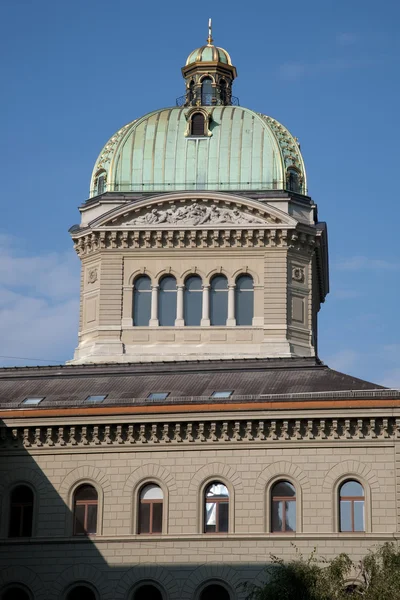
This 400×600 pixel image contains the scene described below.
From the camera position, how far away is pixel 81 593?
239 feet

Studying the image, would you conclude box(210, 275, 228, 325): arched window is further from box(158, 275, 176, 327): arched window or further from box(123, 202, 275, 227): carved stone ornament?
box(123, 202, 275, 227): carved stone ornament

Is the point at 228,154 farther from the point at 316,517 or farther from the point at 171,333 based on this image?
the point at 316,517

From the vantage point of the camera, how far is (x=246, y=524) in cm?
7188

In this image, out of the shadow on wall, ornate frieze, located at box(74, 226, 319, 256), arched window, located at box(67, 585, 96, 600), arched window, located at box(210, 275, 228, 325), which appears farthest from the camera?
ornate frieze, located at box(74, 226, 319, 256)

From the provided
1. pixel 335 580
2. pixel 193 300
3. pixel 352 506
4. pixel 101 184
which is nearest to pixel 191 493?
pixel 352 506

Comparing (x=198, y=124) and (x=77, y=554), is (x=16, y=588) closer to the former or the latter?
(x=77, y=554)

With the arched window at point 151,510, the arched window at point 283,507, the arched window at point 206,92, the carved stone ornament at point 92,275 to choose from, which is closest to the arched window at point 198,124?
the arched window at point 206,92

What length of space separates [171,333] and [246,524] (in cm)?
1772

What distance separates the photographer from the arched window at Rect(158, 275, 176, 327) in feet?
289

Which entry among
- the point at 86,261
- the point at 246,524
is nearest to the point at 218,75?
the point at 86,261

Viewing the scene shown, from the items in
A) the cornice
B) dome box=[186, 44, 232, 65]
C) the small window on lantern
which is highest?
dome box=[186, 44, 232, 65]

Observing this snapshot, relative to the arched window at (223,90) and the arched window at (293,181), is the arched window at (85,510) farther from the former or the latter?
the arched window at (223,90)

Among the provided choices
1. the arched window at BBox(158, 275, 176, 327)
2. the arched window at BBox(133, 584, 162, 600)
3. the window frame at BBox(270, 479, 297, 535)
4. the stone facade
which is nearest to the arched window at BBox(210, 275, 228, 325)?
the arched window at BBox(158, 275, 176, 327)

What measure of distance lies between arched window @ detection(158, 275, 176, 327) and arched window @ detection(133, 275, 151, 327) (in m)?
0.66
